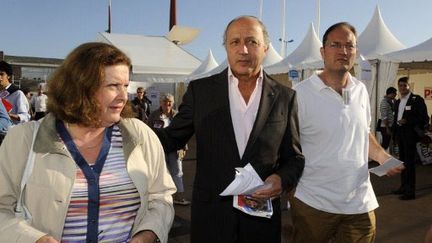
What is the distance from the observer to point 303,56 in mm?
12695

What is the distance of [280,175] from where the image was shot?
6.86 ft

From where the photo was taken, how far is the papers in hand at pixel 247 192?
1.88 metres

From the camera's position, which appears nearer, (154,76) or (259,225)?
(259,225)

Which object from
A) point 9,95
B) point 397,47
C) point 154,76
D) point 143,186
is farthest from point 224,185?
point 154,76

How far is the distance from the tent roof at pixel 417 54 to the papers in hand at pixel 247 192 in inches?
318

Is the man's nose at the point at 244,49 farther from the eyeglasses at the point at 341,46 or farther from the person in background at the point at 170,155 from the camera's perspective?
the person in background at the point at 170,155

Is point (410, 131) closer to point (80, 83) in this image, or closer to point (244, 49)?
point (244, 49)

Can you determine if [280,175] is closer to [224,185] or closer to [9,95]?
[224,185]

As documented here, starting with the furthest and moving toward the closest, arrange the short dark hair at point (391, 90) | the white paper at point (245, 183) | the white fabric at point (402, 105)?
the short dark hair at point (391, 90), the white fabric at point (402, 105), the white paper at point (245, 183)

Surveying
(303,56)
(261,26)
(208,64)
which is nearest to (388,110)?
(303,56)

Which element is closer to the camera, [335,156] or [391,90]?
[335,156]

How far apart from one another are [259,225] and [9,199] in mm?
1205

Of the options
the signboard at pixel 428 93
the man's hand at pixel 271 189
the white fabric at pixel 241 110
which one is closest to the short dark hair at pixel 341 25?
the white fabric at pixel 241 110

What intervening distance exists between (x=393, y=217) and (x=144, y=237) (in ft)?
17.0
